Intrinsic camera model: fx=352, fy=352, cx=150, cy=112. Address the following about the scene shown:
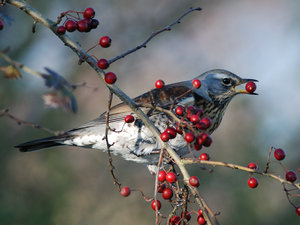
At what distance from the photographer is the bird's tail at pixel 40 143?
2617mm

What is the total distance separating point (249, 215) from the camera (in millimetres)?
4531

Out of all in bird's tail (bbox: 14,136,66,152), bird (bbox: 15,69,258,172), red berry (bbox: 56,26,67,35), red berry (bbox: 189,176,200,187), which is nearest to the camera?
red berry (bbox: 189,176,200,187)

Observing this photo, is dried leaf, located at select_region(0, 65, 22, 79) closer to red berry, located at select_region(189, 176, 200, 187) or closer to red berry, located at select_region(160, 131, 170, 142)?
red berry, located at select_region(160, 131, 170, 142)

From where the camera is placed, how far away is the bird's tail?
103 inches

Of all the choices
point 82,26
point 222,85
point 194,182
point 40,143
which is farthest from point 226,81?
point 194,182

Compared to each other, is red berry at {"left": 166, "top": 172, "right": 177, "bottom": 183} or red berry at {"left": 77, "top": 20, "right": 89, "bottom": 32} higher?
red berry at {"left": 77, "top": 20, "right": 89, "bottom": 32}

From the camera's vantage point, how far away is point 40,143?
270 centimetres

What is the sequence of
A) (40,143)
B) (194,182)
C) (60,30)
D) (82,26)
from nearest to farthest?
(194,182), (60,30), (82,26), (40,143)

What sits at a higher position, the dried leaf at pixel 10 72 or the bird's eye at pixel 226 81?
the bird's eye at pixel 226 81

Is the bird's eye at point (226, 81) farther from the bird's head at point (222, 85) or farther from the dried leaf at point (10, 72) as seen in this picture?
the dried leaf at point (10, 72)

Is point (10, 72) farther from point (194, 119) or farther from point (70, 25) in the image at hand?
point (194, 119)

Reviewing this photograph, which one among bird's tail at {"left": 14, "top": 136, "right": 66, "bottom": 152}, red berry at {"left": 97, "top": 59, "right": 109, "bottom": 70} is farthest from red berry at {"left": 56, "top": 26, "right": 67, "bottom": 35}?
bird's tail at {"left": 14, "top": 136, "right": 66, "bottom": 152}

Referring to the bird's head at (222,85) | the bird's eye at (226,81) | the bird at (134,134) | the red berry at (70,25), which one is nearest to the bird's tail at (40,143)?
the bird at (134,134)

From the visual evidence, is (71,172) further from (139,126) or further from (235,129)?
(235,129)
